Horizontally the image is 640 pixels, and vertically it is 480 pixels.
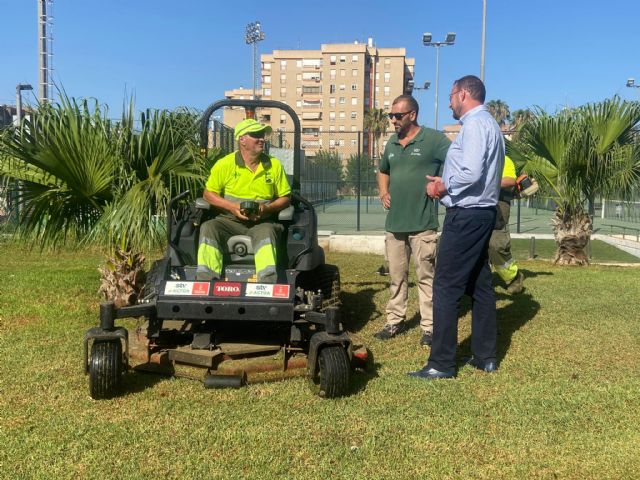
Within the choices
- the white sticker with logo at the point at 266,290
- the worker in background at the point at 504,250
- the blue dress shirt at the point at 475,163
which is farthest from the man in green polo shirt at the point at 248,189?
the worker in background at the point at 504,250

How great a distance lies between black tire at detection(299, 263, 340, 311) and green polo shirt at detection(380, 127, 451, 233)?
2.34 ft

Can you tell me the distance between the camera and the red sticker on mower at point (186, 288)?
440 centimetres

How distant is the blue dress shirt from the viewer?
14.9 ft

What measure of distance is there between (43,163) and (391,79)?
98.5m

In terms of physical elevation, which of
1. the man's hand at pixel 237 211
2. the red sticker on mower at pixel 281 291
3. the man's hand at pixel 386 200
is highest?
the man's hand at pixel 386 200

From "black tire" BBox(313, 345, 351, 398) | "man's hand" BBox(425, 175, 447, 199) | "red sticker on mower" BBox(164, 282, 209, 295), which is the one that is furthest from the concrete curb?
"black tire" BBox(313, 345, 351, 398)

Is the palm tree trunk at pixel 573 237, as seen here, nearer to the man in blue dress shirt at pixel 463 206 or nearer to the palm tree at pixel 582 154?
the palm tree at pixel 582 154

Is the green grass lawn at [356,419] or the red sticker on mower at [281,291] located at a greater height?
the red sticker on mower at [281,291]

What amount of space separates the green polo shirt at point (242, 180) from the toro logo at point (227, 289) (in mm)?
1020

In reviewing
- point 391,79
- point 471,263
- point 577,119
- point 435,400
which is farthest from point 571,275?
point 391,79

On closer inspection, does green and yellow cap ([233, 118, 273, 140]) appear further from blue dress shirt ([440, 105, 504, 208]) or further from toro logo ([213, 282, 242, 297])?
blue dress shirt ([440, 105, 504, 208])

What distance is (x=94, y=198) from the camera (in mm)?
6391

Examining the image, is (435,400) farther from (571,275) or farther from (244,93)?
(244,93)

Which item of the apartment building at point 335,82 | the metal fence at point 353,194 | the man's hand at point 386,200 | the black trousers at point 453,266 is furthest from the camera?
the apartment building at point 335,82
